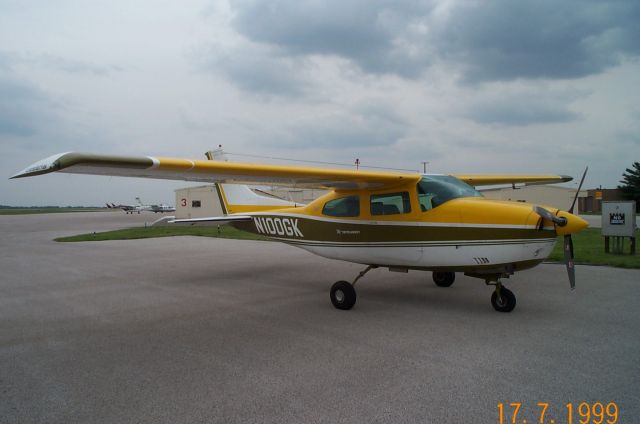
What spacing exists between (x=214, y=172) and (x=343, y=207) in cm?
284

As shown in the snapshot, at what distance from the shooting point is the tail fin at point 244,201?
32.1ft

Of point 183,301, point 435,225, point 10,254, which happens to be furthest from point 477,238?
point 10,254

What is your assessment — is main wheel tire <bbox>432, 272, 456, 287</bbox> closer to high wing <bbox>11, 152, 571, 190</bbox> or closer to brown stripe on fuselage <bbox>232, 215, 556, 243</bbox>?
brown stripe on fuselage <bbox>232, 215, 556, 243</bbox>

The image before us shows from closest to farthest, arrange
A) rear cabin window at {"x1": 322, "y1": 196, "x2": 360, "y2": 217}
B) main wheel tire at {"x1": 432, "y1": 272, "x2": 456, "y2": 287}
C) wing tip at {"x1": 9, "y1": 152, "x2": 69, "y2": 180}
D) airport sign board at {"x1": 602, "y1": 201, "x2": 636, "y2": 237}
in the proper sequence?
wing tip at {"x1": 9, "y1": 152, "x2": 69, "y2": 180}
rear cabin window at {"x1": 322, "y1": 196, "x2": 360, "y2": 217}
main wheel tire at {"x1": 432, "y1": 272, "x2": 456, "y2": 287}
airport sign board at {"x1": 602, "y1": 201, "x2": 636, "y2": 237}

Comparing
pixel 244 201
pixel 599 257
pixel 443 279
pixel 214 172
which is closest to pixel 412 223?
pixel 443 279

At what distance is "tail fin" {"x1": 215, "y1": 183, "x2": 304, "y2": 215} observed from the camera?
980 cm

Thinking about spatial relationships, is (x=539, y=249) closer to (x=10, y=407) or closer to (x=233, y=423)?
(x=233, y=423)

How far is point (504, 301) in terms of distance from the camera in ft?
19.8

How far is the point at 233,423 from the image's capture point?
3.00 metres

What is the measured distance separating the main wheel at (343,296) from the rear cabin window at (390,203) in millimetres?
1407

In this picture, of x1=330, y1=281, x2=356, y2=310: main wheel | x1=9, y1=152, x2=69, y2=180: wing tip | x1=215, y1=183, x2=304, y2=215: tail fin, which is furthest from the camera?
x1=215, y1=183, x2=304, y2=215: tail fin

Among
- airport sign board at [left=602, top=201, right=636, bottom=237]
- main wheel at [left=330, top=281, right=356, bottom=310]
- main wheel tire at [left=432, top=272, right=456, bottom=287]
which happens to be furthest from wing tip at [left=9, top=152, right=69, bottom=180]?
airport sign board at [left=602, top=201, right=636, bottom=237]

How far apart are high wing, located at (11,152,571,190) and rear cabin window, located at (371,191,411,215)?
19cm

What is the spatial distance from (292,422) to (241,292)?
519 centimetres
